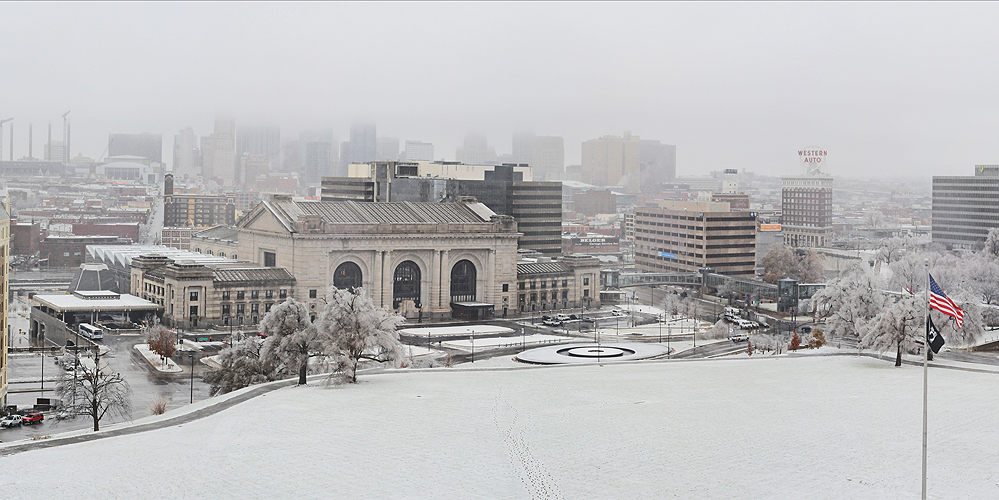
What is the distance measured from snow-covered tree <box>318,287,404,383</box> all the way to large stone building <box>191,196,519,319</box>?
6223cm

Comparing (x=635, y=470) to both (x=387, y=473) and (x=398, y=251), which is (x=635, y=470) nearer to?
(x=387, y=473)

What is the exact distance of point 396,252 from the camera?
152 metres

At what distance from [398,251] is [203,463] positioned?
3843 inches

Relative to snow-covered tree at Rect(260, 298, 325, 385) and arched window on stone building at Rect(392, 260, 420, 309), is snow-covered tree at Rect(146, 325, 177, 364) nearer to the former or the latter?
snow-covered tree at Rect(260, 298, 325, 385)

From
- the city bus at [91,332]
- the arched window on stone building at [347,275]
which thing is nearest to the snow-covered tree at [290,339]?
the city bus at [91,332]

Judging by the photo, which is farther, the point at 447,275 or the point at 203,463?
the point at 447,275

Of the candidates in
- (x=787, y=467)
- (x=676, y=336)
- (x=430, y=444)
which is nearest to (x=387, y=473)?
(x=430, y=444)

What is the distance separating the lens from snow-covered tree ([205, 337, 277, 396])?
8250 cm

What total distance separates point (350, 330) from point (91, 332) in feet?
191

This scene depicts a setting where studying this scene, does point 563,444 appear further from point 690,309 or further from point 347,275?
point 690,309

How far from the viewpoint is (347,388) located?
7956 cm

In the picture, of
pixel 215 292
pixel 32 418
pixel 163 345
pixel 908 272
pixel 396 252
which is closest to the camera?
pixel 32 418

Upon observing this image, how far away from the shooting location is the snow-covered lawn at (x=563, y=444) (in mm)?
51688

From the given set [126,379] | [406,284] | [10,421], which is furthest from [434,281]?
[10,421]
